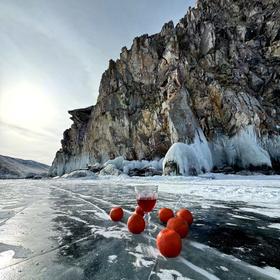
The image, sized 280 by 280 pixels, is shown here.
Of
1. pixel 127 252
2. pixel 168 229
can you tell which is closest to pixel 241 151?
pixel 168 229

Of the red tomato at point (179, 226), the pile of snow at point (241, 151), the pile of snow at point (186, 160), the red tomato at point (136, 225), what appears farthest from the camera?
the pile of snow at point (241, 151)

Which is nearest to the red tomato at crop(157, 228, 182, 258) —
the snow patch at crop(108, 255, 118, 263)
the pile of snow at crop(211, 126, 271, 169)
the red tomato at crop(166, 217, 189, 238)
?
the snow patch at crop(108, 255, 118, 263)

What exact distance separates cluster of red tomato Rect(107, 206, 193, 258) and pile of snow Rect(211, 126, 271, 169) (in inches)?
971

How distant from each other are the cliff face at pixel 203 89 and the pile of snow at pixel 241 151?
10 centimetres

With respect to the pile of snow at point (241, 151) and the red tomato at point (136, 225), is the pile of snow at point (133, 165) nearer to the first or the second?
the pile of snow at point (241, 151)

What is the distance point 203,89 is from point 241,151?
1054 cm

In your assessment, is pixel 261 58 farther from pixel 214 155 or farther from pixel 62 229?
pixel 62 229

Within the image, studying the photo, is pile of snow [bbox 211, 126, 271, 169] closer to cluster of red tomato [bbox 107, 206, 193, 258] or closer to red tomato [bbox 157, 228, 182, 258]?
cluster of red tomato [bbox 107, 206, 193, 258]

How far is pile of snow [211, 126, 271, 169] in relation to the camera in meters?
24.9

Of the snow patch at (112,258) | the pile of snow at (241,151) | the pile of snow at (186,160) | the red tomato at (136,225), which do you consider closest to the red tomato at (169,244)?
the snow patch at (112,258)

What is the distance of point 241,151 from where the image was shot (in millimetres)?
26625

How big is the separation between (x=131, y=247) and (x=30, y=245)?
1.07 metres

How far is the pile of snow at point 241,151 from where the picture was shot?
2492 centimetres

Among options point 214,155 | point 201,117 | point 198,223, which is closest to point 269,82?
point 201,117
